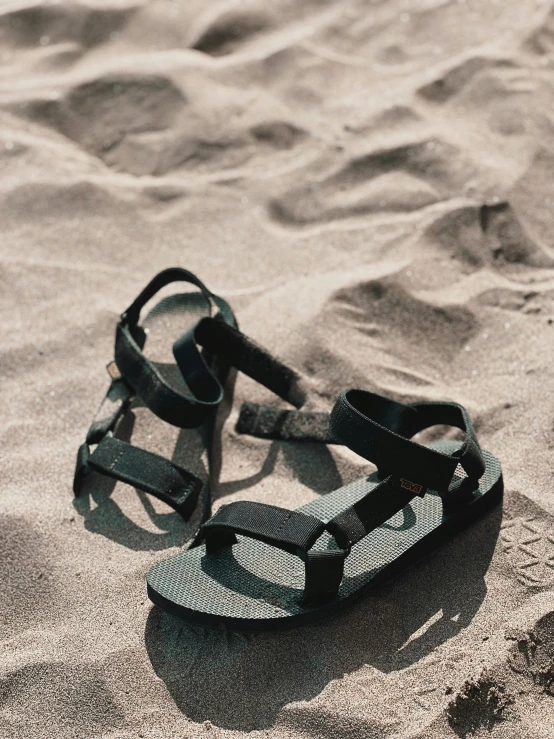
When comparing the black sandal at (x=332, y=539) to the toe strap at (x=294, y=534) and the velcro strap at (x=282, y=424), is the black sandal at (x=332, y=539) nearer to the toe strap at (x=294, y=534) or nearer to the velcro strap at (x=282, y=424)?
the toe strap at (x=294, y=534)

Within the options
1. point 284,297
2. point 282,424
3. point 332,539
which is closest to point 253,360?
point 282,424

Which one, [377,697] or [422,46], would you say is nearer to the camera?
[377,697]

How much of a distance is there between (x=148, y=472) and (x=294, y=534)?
18.4 inches

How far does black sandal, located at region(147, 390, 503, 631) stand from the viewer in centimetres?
166

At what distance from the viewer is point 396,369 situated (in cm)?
228

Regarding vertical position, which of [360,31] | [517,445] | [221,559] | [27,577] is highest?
[360,31]

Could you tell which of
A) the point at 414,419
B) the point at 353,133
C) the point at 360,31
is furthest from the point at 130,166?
the point at 414,419

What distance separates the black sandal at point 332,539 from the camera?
1656 millimetres

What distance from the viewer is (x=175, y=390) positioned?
2242 mm

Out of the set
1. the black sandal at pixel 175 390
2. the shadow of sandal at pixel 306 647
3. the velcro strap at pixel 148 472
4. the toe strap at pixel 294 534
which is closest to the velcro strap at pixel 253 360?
the black sandal at pixel 175 390

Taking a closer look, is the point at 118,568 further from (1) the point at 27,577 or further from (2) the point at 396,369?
(2) the point at 396,369

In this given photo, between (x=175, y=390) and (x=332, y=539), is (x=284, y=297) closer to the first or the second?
(x=175, y=390)

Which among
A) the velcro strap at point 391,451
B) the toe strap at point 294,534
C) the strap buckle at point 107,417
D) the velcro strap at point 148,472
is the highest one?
the velcro strap at point 391,451

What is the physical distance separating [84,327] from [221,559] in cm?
99
